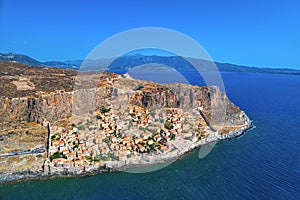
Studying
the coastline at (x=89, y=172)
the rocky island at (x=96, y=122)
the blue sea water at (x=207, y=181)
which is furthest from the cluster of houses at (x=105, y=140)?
the blue sea water at (x=207, y=181)

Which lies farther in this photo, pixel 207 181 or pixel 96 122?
pixel 96 122

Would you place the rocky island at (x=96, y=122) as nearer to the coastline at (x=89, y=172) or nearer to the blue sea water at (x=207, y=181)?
the coastline at (x=89, y=172)

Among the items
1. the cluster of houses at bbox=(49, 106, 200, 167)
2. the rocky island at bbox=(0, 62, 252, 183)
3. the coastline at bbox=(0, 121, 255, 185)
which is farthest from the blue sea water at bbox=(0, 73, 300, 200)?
the cluster of houses at bbox=(49, 106, 200, 167)

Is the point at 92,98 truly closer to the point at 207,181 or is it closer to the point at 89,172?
the point at 89,172

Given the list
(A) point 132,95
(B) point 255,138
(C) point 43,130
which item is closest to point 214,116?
(B) point 255,138

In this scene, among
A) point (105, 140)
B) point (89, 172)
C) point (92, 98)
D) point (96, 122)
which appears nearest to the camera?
point (89, 172)

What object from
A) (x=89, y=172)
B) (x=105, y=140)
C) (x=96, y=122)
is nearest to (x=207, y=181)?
(x=89, y=172)
